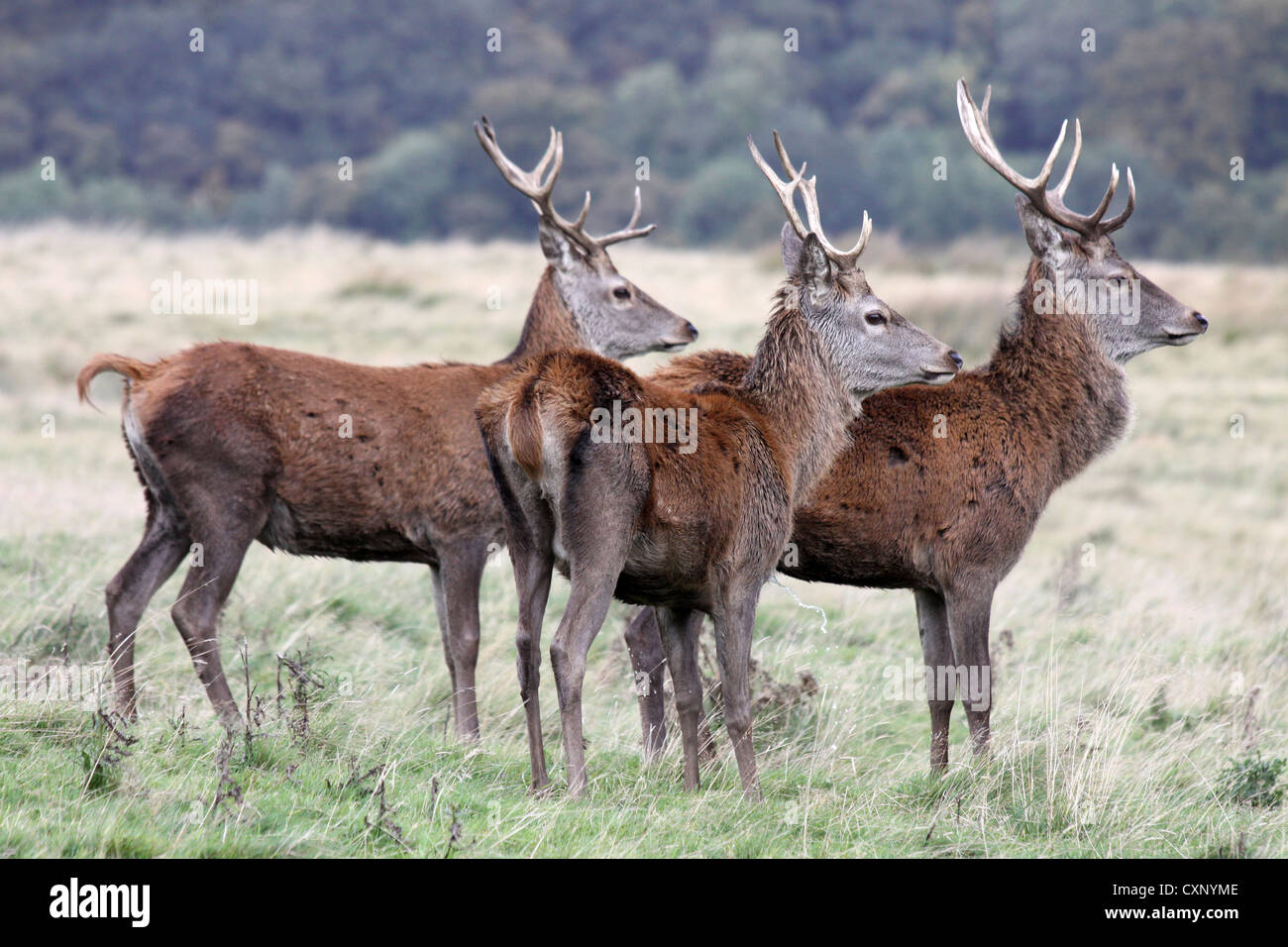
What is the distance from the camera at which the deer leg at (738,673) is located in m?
6.00

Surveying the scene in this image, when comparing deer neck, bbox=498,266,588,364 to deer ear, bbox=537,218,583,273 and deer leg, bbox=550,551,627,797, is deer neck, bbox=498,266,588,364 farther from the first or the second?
deer leg, bbox=550,551,627,797

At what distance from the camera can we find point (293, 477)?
727cm

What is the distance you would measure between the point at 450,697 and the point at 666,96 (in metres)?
52.7

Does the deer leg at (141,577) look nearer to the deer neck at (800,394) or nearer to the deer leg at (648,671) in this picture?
the deer leg at (648,671)

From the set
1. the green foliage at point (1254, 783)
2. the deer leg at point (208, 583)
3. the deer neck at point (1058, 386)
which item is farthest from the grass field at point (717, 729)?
the deer neck at point (1058, 386)

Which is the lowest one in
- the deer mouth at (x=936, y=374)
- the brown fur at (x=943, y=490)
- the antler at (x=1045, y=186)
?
the brown fur at (x=943, y=490)

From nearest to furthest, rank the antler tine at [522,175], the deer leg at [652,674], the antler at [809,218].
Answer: the deer leg at [652,674] → the antler at [809,218] → the antler tine at [522,175]

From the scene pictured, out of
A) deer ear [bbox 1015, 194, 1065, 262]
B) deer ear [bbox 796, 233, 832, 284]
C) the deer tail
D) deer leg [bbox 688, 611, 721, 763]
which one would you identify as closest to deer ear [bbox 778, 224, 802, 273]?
deer ear [bbox 796, 233, 832, 284]

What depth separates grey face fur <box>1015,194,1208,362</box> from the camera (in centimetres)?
768

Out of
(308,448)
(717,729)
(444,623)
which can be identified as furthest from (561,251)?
(717,729)

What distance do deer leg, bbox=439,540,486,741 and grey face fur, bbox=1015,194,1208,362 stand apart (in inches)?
121

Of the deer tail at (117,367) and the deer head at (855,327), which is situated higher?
the deer head at (855,327)

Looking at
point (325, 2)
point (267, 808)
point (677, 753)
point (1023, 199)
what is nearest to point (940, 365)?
point (1023, 199)

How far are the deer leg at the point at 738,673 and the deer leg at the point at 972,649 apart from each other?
1254 millimetres
